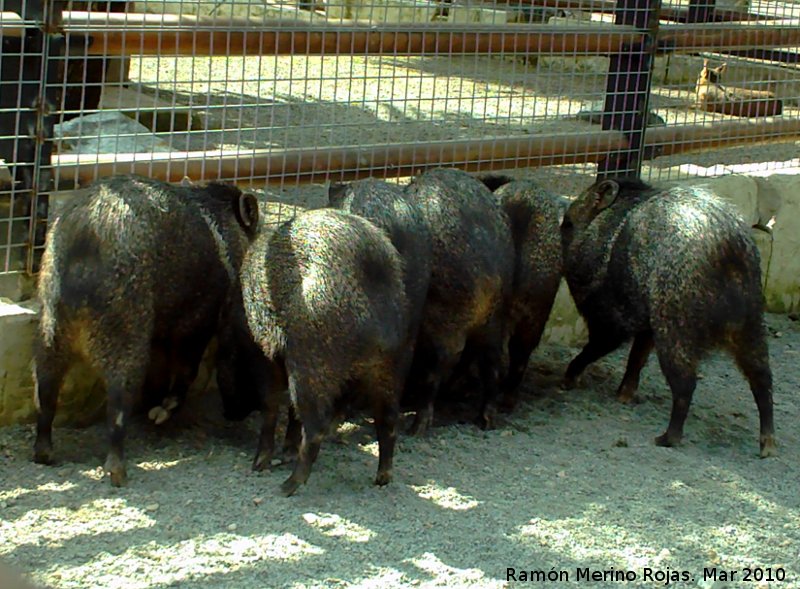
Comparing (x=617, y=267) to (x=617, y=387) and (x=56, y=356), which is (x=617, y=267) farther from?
(x=56, y=356)

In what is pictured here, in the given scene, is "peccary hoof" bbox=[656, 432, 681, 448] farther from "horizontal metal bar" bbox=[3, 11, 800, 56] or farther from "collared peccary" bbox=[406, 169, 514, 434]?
"horizontal metal bar" bbox=[3, 11, 800, 56]

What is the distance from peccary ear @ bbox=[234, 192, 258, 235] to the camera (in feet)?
15.1

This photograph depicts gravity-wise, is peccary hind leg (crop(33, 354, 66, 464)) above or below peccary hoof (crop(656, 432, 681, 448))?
above

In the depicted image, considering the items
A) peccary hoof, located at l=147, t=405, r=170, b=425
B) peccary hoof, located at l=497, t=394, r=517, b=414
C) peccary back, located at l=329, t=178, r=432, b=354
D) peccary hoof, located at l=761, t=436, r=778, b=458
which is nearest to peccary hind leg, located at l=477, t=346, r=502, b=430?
peccary hoof, located at l=497, t=394, r=517, b=414

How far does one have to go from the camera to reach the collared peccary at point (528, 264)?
16.9 ft

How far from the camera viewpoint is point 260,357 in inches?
166

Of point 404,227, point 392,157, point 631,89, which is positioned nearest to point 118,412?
point 404,227

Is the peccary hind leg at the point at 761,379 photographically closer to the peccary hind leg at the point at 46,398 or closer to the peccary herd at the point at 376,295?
the peccary herd at the point at 376,295

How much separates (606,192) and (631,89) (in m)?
1.15

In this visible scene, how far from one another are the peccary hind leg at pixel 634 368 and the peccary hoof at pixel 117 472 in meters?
2.49

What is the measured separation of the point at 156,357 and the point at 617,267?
207 cm

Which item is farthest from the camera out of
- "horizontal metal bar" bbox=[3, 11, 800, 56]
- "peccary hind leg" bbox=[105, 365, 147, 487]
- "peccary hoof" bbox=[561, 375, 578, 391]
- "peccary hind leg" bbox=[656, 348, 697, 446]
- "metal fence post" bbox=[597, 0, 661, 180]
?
"metal fence post" bbox=[597, 0, 661, 180]

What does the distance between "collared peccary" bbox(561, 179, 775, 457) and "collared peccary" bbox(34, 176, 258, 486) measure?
5.80ft

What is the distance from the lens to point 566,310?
20.1 feet
